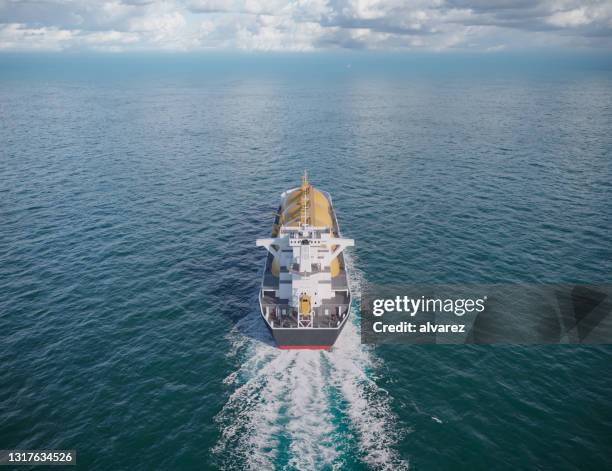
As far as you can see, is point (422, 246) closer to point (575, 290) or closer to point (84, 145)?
point (575, 290)

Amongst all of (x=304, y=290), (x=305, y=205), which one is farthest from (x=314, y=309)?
(x=305, y=205)

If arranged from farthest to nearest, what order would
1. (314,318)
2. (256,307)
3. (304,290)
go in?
(256,307) → (304,290) → (314,318)

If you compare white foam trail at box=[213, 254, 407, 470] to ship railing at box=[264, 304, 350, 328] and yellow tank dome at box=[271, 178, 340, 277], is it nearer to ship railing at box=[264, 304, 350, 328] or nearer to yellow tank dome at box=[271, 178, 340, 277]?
ship railing at box=[264, 304, 350, 328]

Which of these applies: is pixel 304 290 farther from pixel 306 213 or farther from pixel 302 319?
pixel 306 213

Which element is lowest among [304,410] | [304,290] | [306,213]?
[304,410]

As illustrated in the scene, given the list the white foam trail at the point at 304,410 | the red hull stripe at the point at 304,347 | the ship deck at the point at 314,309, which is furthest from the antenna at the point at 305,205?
the white foam trail at the point at 304,410
